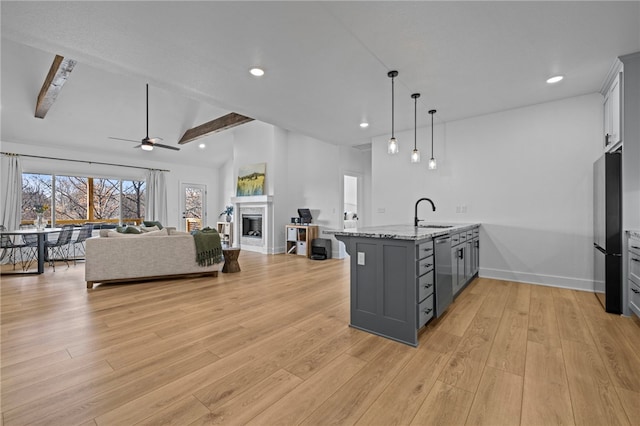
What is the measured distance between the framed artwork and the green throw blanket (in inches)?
116

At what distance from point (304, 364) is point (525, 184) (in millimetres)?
4069

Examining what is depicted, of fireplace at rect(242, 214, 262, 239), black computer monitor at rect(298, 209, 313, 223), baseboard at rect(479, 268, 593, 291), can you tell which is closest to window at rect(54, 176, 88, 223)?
fireplace at rect(242, 214, 262, 239)

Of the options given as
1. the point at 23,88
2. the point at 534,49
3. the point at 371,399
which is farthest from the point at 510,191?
the point at 23,88

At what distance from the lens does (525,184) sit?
162 inches

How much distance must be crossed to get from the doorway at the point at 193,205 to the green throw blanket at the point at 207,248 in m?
4.96

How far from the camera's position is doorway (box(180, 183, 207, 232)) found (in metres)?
9.01

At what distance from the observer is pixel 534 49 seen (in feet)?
8.80

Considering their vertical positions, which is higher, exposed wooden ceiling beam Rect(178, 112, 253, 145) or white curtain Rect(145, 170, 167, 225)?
exposed wooden ceiling beam Rect(178, 112, 253, 145)

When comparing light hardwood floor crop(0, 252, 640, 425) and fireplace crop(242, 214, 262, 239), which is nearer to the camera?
light hardwood floor crop(0, 252, 640, 425)

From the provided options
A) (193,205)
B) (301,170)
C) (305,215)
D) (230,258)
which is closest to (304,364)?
(230,258)

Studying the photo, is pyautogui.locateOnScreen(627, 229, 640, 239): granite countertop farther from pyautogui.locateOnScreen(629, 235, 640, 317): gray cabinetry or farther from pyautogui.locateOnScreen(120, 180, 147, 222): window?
pyautogui.locateOnScreen(120, 180, 147, 222): window

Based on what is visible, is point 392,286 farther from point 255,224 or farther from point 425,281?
point 255,224

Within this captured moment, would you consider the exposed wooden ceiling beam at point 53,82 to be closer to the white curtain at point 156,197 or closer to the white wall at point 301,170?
the white curtain at point 156,197

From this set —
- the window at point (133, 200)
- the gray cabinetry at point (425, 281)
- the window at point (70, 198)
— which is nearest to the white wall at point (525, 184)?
the gray cabinetry at point (425, 281)
